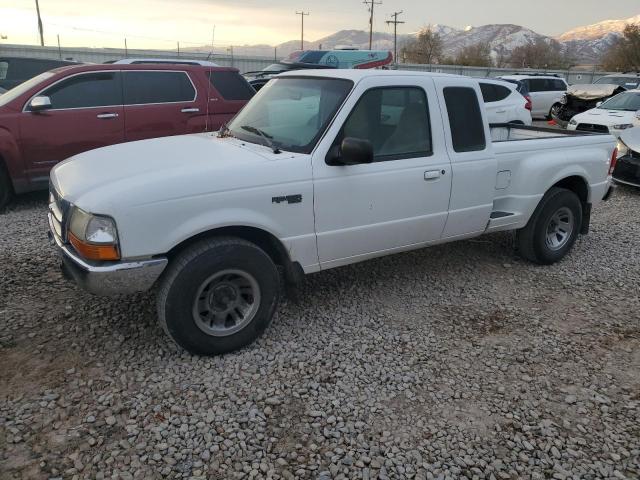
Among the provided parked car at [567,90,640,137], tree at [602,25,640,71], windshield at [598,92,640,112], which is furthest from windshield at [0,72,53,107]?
tree at [602,25,640,71]

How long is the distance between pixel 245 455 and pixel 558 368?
2.27 m

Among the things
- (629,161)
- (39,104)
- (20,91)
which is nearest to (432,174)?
(39,104)

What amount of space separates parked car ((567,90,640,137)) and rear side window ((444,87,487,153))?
7508 mm

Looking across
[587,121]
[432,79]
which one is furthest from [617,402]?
[587,121]

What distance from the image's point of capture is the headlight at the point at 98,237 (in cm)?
303

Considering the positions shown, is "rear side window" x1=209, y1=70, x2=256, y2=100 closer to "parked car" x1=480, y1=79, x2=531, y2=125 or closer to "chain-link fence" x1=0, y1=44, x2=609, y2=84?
"parked car" x1=480, y1=79, x2=531, y2=125

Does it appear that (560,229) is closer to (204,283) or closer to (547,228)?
(547,228)

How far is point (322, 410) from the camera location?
3.07 metres

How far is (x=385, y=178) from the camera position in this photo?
A: 3.89m

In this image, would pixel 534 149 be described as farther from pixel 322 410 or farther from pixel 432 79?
pixel 322 410

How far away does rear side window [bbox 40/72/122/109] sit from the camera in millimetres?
6676

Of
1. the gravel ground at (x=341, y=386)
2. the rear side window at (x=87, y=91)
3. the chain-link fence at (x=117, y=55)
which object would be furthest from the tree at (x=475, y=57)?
the gravel ground at (x=341, y=386)

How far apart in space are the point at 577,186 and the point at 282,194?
363 centimetres

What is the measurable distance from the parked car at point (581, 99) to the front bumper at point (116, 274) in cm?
1565
